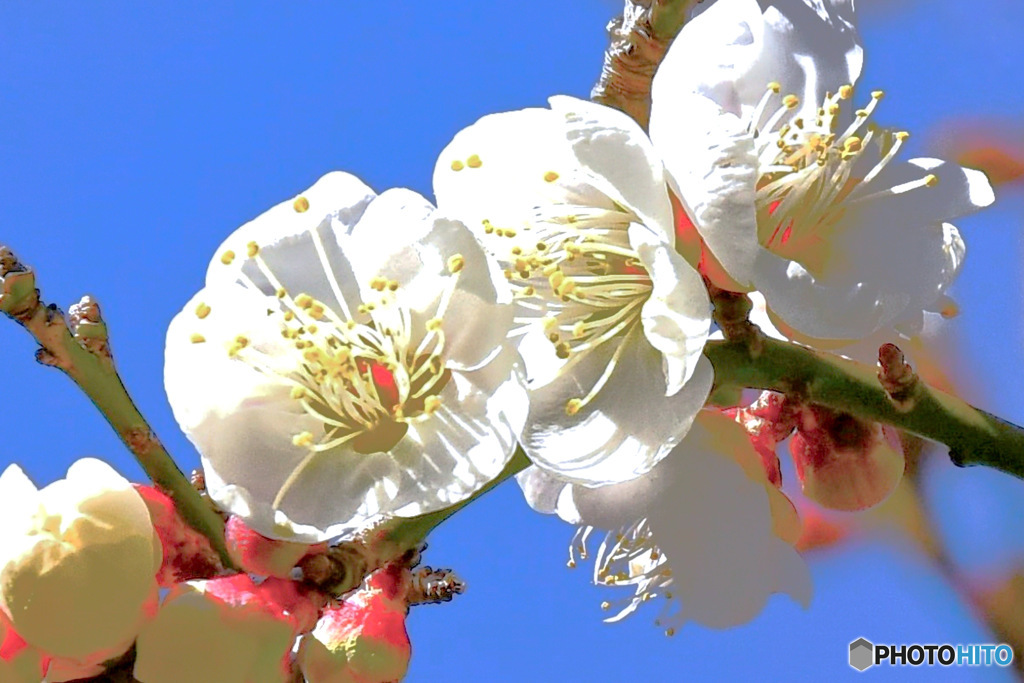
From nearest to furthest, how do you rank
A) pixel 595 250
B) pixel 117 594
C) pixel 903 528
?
pixel 117 594 < pixel 595 250 < pixel 903 528

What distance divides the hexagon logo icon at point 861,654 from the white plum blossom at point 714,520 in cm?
83

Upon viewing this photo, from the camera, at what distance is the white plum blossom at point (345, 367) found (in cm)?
58

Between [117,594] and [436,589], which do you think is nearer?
[117,594]

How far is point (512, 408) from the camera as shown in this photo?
22.3 inches

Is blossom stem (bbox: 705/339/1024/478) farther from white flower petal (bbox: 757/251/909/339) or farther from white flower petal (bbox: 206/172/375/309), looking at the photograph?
white flower petal (bbox: 206/172/375/309)

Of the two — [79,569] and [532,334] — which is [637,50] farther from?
[79,569]

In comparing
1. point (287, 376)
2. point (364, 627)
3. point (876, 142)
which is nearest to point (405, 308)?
point (287, 376)

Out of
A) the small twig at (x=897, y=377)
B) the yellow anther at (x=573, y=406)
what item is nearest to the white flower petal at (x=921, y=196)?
the small twig at (x=897, y=377)

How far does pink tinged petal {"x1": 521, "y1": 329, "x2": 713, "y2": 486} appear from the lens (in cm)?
58

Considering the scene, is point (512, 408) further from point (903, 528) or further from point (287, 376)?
point (903, 528)

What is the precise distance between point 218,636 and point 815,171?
A: 0.41m

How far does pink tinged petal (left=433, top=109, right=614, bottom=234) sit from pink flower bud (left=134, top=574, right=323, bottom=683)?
240 mm

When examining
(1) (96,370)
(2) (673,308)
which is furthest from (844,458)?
(1) (96,370)

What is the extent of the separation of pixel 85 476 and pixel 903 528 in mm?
1649
